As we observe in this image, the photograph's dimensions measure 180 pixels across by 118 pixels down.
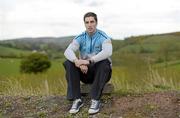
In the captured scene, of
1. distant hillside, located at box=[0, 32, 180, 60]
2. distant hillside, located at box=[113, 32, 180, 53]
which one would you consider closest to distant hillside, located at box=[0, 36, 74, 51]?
distant hillside, located at box=[0, 32, 180, 60]

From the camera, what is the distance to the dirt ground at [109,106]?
6953 millimetres

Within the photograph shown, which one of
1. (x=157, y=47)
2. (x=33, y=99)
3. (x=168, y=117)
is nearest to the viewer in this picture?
(x=168, y=117)

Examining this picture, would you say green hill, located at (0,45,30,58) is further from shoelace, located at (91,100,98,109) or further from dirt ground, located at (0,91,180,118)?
shoelace, located at (91,100,98,109)

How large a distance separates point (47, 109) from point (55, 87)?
11.4 ft

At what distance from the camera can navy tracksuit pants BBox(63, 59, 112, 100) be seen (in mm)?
7090

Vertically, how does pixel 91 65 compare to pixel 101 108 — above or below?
above

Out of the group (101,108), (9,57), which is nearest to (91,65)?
(101,108)

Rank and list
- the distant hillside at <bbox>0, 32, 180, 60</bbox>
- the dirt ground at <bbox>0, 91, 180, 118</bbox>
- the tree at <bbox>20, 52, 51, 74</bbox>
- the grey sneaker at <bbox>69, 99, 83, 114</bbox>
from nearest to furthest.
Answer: the dirt ground at <bbox>0, 91, 180, 118</bbox> < the grey sneaker at <bbox>69, 99, 83, 114</bbox> < the distant hillside at <bbox>0, 32, 180, 60</bbox> < the tree at <bbox>20, 52, 51, 74</bbox>

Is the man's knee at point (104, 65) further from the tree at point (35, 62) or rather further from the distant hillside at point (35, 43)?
the tree at point (35, 62)

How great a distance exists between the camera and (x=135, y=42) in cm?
2312

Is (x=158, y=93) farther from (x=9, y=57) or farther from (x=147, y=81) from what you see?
(x=9, y=57)

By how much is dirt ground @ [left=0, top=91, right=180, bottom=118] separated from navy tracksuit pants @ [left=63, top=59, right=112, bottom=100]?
0.27m

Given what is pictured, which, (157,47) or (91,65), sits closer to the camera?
(91,65)

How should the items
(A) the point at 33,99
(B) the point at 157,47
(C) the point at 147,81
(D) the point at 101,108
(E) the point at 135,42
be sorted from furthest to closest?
(B) the point at 157,47 → (E) the point at 135,42 → (C) the point at 147,81 → (A) the point at 33,99 → (D) the point at 101,108
